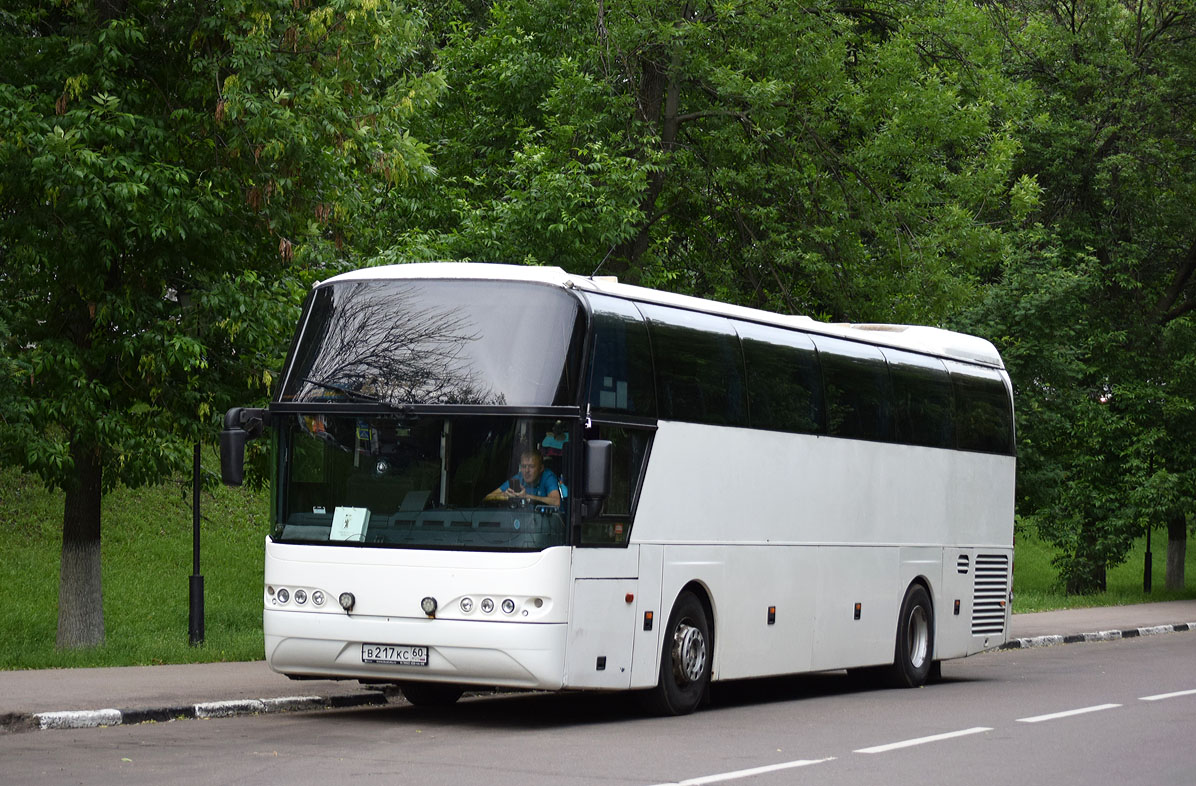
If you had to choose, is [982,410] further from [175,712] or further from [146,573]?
[146,573]

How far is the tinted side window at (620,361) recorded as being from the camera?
1295 cm

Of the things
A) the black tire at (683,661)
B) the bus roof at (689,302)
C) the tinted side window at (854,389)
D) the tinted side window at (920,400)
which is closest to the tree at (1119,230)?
the bus roof at (689,302)

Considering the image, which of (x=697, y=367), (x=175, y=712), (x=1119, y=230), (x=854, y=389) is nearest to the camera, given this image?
(x=175, y=712)

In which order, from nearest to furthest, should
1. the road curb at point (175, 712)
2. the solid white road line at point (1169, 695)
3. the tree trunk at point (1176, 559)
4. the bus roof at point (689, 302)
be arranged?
the road curb at point (175, 712) → the bus roof at point (689, 302) → the solid white road line at point (1169, 695) → the tree trunk at point (1176, 559)

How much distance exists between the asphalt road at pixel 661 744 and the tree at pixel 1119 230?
2059 cm

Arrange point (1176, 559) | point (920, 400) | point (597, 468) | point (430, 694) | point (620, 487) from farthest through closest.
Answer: point (1176, 559) → point (920, 400) → point (430, 694) → point (620, 487) → point (597, 468)

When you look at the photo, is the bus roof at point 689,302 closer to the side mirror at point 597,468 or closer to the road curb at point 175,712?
the side mirror at point 597,468

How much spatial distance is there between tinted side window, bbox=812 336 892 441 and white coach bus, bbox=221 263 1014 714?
3.99 ft

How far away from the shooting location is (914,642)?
18641mm

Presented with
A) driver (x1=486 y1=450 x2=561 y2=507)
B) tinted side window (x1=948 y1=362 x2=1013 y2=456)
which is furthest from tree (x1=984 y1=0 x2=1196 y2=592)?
driver (x1=486 y1=450 x2=561 y2=507)

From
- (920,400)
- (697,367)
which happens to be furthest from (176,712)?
(920,400)

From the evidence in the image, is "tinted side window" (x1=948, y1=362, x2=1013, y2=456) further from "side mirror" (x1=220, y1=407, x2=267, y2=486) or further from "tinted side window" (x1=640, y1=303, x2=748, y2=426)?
"side mirror" (x1=220, y1=407, x2=267, y2=486)

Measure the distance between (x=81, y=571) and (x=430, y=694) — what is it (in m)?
6.94

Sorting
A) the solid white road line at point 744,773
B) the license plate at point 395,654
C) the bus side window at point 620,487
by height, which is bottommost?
the solid white road line at point 744,773
